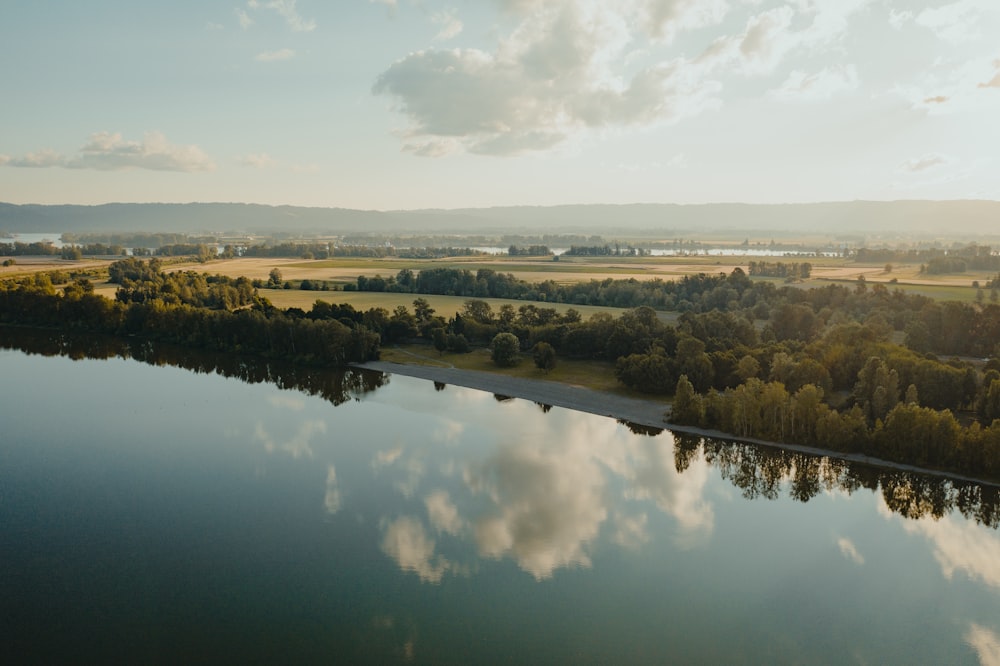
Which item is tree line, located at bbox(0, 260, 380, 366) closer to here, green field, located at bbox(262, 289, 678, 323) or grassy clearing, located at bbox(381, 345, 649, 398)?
grassy clearing, located at bbox(381, 345, 649, 398)

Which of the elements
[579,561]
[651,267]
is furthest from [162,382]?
[651,267]

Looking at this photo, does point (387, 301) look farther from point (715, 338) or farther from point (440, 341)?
point (715, 338)

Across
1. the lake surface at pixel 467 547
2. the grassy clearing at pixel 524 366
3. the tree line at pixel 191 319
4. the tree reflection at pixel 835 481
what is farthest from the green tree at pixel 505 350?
the tree reflection at pixel 835 481

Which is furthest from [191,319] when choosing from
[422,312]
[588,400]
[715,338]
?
[715,338]

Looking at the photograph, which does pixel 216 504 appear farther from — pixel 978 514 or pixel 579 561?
pixel 978 514

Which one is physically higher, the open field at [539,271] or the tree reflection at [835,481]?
the open field at [539,271]

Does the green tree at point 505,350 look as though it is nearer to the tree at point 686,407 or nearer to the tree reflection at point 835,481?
the tree at point 686,407

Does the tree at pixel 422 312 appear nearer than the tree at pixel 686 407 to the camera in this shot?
No

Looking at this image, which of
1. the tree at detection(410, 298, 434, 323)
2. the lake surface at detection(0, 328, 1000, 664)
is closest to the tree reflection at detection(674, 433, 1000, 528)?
the lake surface at detection(0, 328, 1000, 664)
